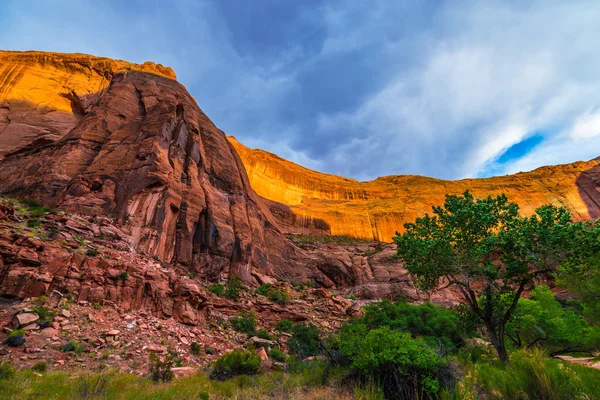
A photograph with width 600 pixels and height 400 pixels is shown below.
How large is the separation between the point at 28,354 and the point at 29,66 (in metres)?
54.3

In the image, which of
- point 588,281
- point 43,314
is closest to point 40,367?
point 43,314

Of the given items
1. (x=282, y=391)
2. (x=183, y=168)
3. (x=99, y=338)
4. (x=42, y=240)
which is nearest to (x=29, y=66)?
(x=183, y=168)

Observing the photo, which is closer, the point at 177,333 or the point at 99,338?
the point at 99,338

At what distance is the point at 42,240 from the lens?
41.3 feet

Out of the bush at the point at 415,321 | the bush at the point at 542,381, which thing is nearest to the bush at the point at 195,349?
the bush at the point at 415,321

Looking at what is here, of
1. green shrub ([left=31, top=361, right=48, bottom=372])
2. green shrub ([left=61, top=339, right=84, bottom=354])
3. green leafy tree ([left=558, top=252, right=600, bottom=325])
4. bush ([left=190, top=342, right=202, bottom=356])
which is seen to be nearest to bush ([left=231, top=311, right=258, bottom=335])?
bush ([left=190, top=342, right=202, bottom=356])

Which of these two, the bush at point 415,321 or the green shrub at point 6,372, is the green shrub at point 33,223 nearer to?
the green shrub at point 6,372

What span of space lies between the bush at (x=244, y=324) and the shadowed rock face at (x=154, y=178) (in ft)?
19.1

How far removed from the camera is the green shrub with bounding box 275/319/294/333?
735 inches

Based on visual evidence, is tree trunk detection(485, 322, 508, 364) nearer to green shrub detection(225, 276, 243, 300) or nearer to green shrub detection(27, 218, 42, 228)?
green shrub detection(225, 276, 243, 300)

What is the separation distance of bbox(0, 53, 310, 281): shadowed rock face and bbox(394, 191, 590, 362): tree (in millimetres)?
17436

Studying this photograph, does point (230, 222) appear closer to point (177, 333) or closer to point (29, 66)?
point (177, 333)

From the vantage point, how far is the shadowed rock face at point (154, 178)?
2041cm

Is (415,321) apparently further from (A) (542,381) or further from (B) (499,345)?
(A) (542,381)
